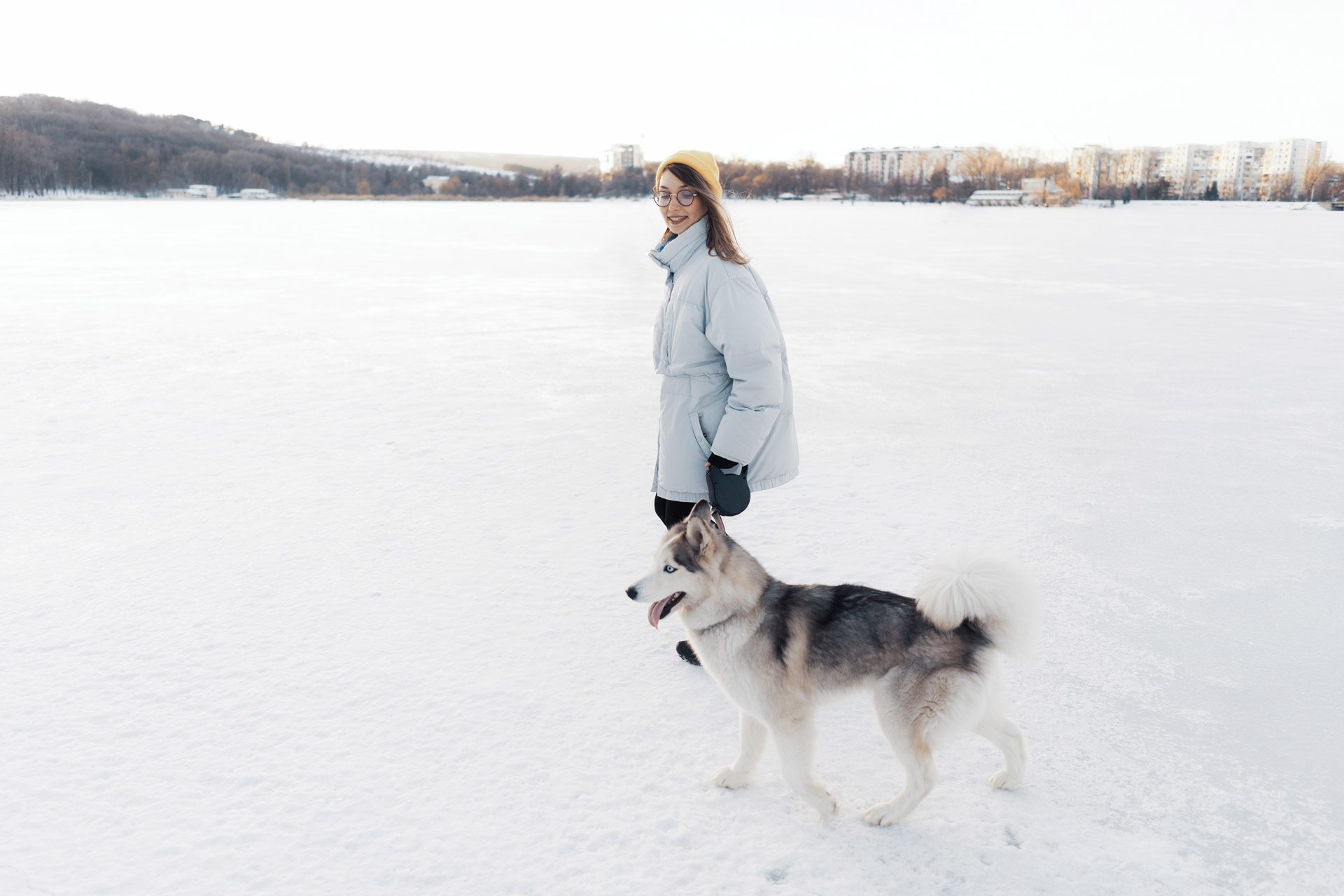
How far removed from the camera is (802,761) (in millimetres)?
2342

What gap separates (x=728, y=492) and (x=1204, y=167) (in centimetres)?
20918

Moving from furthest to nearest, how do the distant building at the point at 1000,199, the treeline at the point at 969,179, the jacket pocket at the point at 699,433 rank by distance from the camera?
1. the treeline at the point at 969,179
2. the distant building at the point at 1000,199
3. the jacket pocket at the point at 699,433

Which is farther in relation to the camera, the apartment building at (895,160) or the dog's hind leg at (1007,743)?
the apartment building at (895,160)

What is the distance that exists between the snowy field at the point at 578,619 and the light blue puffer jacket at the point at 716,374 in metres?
0.85

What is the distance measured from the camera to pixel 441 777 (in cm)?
249

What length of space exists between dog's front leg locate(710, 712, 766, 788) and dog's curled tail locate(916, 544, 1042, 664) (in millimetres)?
641

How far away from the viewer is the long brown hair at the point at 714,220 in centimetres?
274

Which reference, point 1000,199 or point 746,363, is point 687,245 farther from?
point 1000,199

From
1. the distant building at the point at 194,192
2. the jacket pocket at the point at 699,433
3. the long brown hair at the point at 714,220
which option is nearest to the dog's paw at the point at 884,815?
the jacket pocket at the point at 699,433

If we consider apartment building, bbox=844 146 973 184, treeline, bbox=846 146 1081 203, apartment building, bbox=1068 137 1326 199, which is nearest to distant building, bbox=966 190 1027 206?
treeline, bbox=846 146 1081 203

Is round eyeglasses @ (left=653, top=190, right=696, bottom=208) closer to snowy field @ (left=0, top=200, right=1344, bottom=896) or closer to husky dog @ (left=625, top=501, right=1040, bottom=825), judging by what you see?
husky dog @ (left=625, top=501, right=1040, bottom=825)

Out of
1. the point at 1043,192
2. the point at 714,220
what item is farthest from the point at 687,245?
the point at 1043,192

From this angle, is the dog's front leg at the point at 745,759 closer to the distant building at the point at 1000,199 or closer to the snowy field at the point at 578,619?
the snowy field at the point at 578,619

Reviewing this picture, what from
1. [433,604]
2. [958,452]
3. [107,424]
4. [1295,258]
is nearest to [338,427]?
[107,424]
